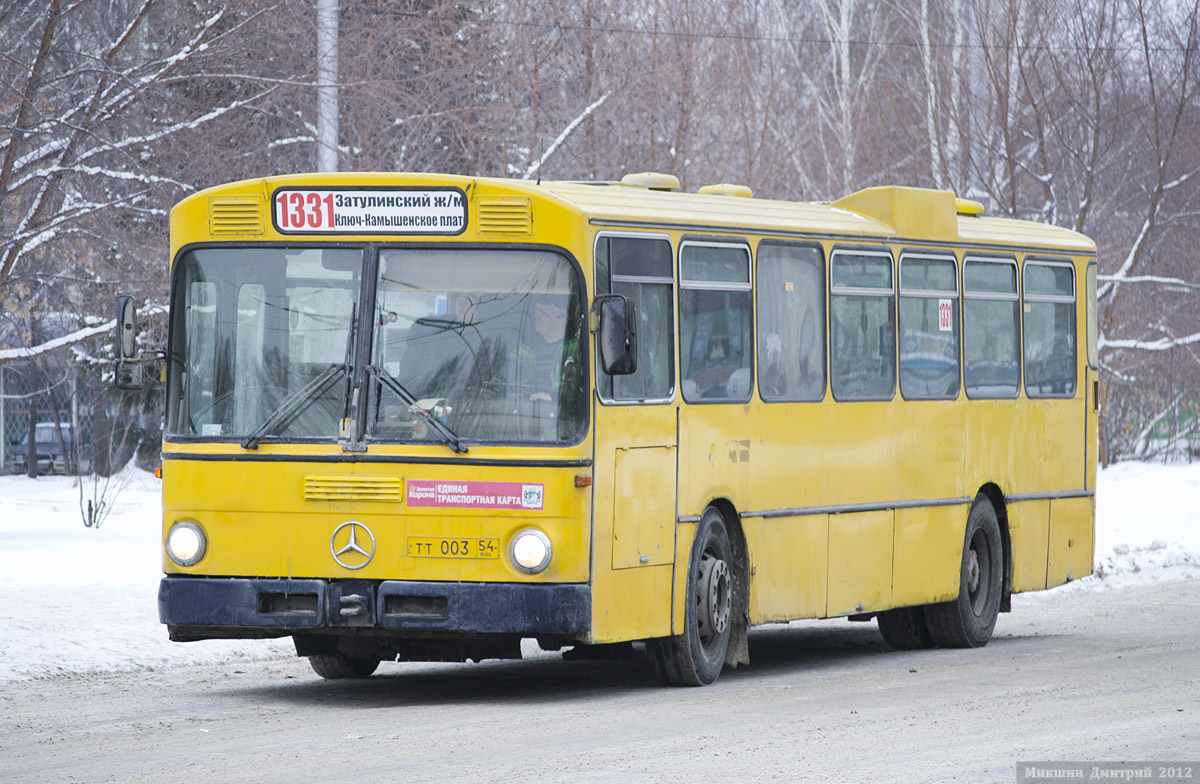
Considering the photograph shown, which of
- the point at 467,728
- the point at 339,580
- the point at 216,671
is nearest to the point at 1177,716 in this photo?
the point at 467,728

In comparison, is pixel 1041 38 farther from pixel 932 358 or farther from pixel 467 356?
pixel 467 356

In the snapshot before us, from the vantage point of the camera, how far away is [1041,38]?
2559 cm

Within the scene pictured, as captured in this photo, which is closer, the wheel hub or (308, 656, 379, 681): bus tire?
the wheel hub

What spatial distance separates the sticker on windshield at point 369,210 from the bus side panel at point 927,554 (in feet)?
15.4

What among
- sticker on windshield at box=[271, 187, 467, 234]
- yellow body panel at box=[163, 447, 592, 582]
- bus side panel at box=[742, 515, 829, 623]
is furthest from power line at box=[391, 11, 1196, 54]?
yellow body panel at box=[163, 447, 592, 582]

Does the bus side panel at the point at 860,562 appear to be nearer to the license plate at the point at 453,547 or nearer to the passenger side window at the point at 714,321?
the passenger side window at the point at 714,321

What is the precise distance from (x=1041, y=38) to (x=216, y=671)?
16.7 metres

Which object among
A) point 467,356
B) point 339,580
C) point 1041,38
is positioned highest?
point 1041,38

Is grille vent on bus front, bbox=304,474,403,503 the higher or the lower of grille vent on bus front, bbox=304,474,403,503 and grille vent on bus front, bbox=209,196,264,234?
the lower

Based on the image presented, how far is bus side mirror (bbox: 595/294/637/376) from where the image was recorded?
10.1 meters

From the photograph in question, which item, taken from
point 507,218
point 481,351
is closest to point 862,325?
point 507,218

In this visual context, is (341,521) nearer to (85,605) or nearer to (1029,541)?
(85,605)

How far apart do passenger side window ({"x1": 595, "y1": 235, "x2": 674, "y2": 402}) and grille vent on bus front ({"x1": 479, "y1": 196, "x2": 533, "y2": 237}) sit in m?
0.43

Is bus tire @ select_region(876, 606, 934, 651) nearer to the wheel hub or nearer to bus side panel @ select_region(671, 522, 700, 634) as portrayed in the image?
the wheel hub
